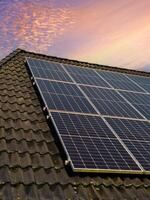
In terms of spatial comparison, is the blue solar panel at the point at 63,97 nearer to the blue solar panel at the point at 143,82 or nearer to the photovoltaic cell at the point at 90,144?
the photovoltaic cell at the point at 90,144

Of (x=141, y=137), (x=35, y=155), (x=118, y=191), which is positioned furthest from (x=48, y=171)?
(x=141, y=137)

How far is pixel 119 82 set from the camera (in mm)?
13531

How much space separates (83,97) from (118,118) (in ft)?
4.61

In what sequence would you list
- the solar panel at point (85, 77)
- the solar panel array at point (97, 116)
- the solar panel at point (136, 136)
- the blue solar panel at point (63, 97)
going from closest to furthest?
1. the solar panel array at point (97, 116)
2. the solar panel at point (136, 136)
3. the blue solar panel at point (63, 97)
4. the solar panel at point (85, 77)

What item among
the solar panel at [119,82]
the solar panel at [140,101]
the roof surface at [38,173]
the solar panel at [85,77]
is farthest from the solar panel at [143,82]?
the roof surface at [38,173]

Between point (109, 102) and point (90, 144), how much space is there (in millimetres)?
3028

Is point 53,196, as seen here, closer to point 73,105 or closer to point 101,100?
point 73,105

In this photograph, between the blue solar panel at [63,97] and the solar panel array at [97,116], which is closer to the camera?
the solar panel array at [97,116]

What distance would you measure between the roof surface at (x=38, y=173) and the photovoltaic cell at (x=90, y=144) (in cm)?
25

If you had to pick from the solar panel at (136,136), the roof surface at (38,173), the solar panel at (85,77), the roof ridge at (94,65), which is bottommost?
the roof ridge at (94,65)

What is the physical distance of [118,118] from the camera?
9.77 meters

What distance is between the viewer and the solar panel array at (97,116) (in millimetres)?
7645

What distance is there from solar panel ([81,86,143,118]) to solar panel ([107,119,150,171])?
1.69 feet

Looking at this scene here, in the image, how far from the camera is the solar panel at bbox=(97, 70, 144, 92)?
42.5ft
